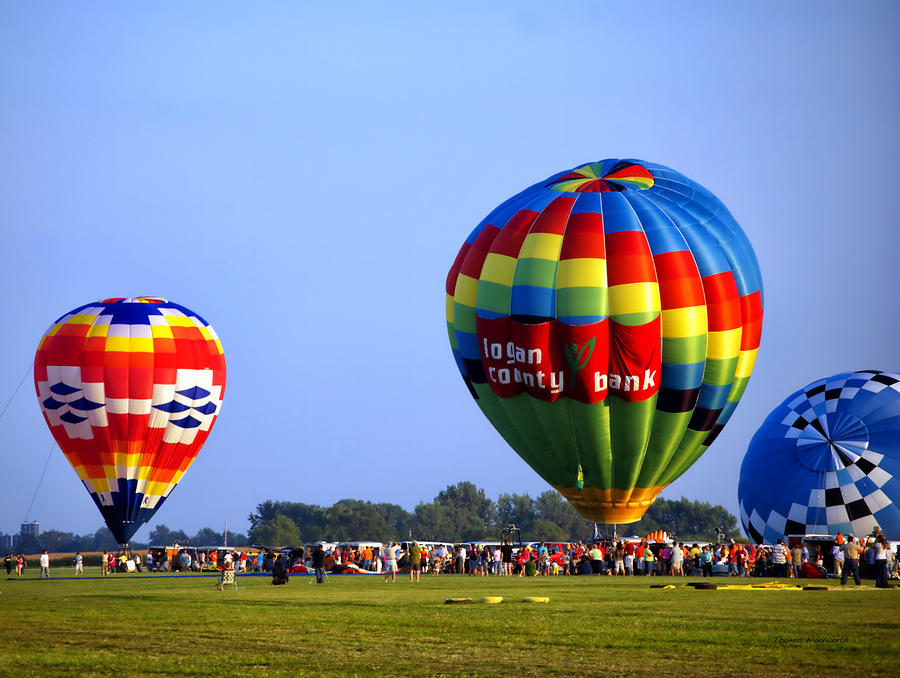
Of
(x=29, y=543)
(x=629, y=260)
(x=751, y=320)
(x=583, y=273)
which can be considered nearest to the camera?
(x=629, y=260)

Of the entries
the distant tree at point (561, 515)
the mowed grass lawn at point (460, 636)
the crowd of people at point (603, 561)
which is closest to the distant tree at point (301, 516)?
the distant tree at point (561, 515)

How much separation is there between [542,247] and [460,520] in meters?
116

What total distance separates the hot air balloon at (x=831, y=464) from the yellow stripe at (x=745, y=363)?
4.94 metres

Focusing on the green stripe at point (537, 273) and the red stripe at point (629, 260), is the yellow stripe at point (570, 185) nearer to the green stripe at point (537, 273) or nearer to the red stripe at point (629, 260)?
the red stripe at point (629, 260)

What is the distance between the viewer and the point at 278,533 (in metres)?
129

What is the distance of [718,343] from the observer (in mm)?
32250

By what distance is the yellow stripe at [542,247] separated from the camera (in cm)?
3216

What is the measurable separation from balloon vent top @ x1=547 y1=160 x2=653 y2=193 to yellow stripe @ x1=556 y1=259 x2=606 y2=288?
3.18 metres

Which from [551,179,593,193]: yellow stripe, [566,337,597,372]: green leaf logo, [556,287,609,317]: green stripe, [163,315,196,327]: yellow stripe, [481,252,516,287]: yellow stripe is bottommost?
[566,337,597,372]: green leaf logo

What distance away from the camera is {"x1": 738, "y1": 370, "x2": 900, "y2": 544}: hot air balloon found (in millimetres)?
35844

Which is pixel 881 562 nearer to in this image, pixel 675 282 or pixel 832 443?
pixel 675 282

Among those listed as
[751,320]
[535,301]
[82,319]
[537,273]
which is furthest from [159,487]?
[751,320]

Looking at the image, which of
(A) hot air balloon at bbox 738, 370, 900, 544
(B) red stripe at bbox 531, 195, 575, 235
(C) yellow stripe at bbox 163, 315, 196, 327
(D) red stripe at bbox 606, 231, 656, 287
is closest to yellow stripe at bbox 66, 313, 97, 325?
(C) yellow stripe at bbox 163, 315, 196, 327

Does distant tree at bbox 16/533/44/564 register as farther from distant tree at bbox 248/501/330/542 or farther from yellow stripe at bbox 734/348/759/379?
yellow stripe at bbox 734/348/759/379
